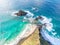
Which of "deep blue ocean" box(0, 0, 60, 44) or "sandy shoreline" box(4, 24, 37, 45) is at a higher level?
"deep blue ocean" box(0, 0, 60, 44)

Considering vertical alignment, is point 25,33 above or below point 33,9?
below

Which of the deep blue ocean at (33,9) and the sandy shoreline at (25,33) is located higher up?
the deep blue ocean at (33,9)

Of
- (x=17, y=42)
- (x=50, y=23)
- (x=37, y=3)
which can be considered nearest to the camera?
(x=17, y=42)

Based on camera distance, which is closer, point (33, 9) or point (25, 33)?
point (25, 33)

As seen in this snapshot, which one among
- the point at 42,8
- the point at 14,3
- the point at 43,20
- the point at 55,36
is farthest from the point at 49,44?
the point at 14,3

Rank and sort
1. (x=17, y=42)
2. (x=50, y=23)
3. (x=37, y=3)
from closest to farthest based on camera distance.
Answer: (x=17, y=42) → (x=50, y=23) → (x=37, y=3)

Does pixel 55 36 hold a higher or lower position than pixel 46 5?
lower

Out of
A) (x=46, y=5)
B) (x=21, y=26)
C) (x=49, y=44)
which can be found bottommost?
(x=49, y=44)

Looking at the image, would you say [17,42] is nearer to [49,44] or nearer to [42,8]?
[49,44]
